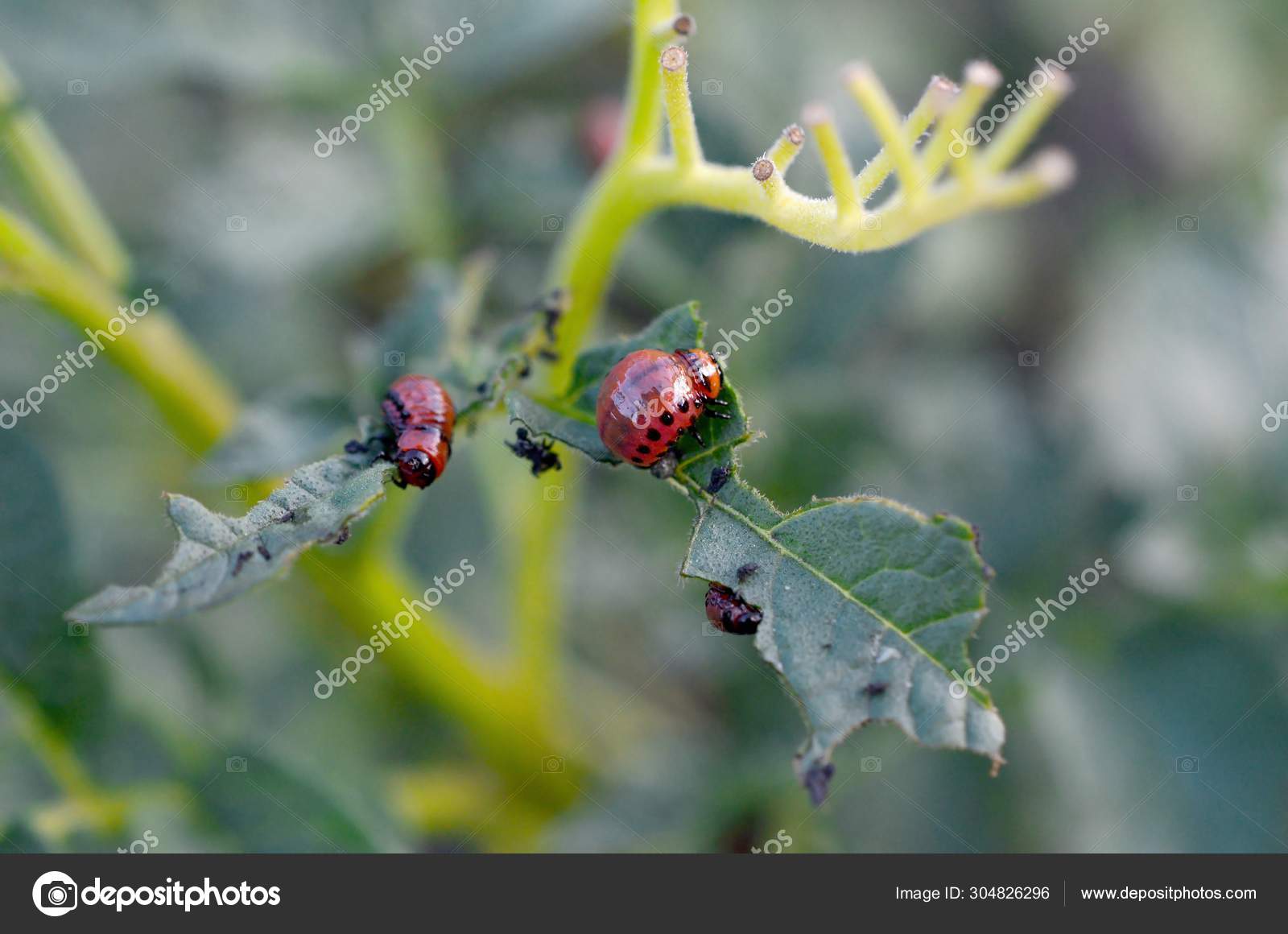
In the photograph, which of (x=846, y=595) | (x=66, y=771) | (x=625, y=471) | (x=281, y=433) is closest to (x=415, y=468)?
Answer: (x=281, y=433)

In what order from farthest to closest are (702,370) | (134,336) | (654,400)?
(134,336), (702,370), (654,400)

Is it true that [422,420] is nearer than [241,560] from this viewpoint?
No

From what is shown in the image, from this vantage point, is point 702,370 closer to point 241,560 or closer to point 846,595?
A: point 846,595

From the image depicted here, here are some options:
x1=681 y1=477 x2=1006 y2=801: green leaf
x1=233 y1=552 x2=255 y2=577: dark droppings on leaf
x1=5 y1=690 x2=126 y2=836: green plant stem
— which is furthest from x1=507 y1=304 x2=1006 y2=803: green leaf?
x1=5 y1=690 x2=126 y2=836: green plant stem

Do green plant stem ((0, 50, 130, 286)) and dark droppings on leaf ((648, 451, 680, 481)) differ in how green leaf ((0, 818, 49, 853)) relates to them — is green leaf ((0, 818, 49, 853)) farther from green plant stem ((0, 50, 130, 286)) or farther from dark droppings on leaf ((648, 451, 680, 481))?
dark droppings on leaf ((648, 451, 680, 481))

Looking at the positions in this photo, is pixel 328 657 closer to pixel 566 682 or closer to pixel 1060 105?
pixel 566 682

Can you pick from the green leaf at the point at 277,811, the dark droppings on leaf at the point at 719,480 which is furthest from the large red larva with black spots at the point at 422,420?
the green leaf at the point at 277,811
